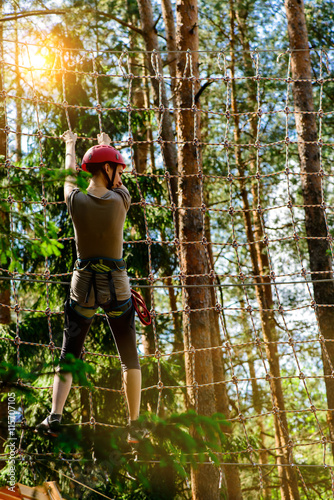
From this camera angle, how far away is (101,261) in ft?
8.21

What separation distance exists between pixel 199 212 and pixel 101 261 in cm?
176

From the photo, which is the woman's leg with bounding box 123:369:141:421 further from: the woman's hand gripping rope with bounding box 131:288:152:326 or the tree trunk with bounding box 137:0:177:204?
the tree trunk with bounding box 137:0:177:204

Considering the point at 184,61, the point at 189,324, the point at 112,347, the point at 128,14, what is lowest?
the point at 189,324

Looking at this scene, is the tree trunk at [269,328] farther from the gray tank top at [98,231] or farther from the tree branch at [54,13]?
the gray tank top at [98,231]

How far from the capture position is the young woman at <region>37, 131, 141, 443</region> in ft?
8.18

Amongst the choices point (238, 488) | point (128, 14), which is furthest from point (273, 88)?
point (238, 488)

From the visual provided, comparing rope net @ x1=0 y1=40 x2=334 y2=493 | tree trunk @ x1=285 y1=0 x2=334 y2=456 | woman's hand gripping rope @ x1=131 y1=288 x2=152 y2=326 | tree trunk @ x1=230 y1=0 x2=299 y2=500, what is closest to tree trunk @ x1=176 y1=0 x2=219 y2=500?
rope net @ x1=0 y1=40 x2=334 y2=493

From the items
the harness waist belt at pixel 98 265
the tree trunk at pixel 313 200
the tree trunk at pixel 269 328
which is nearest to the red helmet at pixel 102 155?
the harness waist belt at pixel 98 265

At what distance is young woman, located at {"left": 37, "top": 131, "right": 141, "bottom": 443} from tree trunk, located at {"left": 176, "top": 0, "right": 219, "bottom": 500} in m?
1.08

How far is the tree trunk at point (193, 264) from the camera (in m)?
3.77

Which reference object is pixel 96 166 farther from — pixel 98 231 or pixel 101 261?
pixel 101 261

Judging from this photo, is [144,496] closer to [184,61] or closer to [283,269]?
[184,61]

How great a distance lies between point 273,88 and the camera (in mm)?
8227

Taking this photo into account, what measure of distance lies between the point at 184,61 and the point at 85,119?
1896 millimetres
